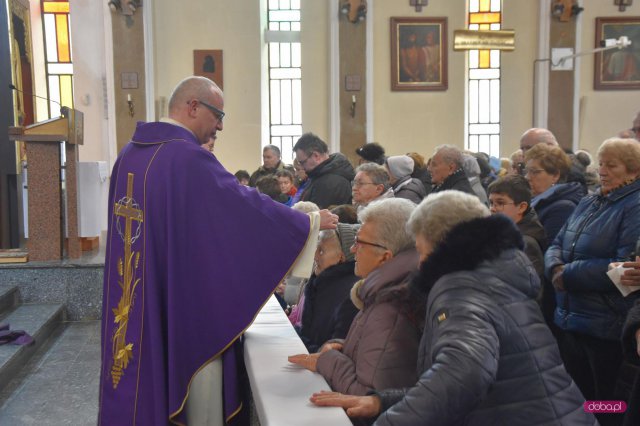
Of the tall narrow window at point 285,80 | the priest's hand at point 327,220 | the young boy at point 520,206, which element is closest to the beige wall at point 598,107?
the tall narrow window at point 285,80

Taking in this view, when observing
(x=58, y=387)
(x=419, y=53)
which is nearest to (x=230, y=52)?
(x=419, y=53)

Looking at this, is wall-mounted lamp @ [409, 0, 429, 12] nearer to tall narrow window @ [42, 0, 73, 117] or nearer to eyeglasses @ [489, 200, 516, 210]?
tall narrow window @ [42, 0, 73, 117]

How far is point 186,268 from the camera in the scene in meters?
3.00

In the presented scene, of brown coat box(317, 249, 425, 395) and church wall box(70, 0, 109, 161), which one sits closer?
brown coat box(317, 249, 425, 395)

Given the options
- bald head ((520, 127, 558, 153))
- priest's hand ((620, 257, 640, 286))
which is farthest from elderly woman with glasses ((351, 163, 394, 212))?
priest's hand ((620, 257, 640, 286))

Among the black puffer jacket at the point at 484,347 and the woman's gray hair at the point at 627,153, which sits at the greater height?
the woman's gray hair at the point at 627,153

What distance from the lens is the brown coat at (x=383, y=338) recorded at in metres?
2.17

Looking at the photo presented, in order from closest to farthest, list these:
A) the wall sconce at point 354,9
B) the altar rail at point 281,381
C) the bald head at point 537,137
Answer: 1. the altar rail at point 281,381
2. the bald head at point 537,137
3. the wall sconce at point 354,9

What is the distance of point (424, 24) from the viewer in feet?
43.5

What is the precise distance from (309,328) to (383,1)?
36.5 feet

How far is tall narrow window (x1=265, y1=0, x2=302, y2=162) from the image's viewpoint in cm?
1363

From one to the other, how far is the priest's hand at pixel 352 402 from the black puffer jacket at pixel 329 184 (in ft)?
11.0

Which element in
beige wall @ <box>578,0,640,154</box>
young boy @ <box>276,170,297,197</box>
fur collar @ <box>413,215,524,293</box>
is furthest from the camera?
beige wall @ <box>578,0,640,154</box>

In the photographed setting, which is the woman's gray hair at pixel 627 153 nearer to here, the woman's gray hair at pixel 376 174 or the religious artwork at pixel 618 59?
the woman's gray hair at pixel 376 174
